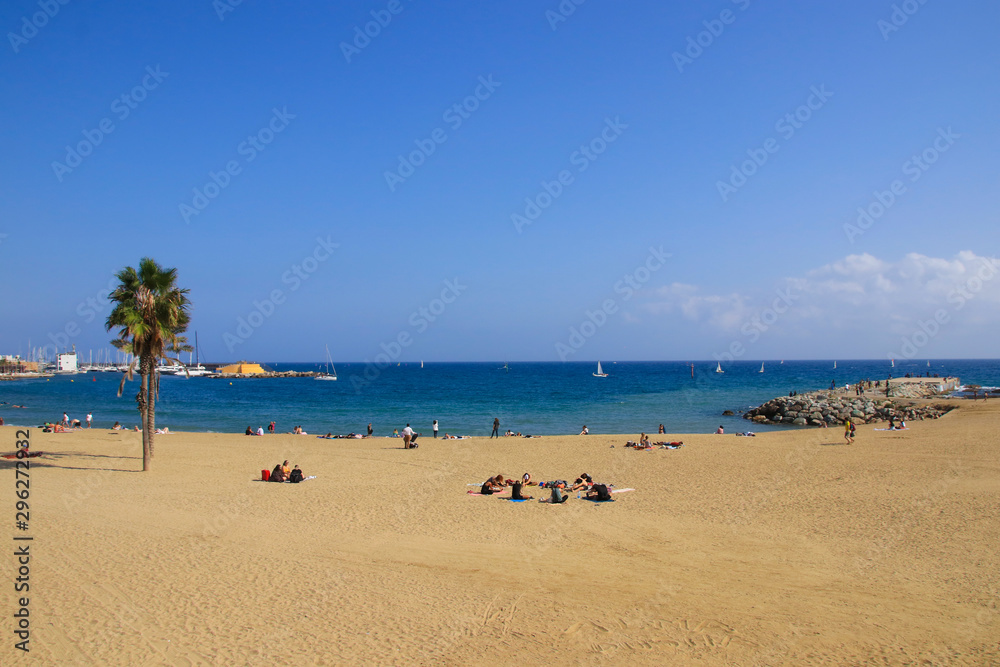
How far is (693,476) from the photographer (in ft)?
67.8

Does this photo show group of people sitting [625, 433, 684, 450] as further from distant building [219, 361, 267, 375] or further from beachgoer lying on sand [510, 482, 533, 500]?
distant building [219, 361, 267, 375]

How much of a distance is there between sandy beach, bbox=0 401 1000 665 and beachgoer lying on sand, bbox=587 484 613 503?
373mm

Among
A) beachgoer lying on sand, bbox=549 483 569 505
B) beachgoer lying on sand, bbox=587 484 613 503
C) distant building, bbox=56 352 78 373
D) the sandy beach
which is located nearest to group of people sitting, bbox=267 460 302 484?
the sandy beach

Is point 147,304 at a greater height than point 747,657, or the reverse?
point 147,304

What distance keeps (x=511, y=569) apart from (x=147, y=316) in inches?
642

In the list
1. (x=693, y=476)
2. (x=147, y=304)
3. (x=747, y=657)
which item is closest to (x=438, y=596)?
(x=747, y=657)

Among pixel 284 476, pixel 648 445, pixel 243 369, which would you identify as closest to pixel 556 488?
pixel 284 476

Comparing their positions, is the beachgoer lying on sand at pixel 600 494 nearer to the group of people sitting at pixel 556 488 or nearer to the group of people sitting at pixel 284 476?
the group of people sitting at pixel 556 488

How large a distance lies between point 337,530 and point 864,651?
10671 millimetres

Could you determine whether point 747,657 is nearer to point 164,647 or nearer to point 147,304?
point 164,647

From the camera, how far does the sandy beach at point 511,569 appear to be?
8.16m

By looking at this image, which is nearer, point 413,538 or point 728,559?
point 728,559

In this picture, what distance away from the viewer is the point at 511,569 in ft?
36.6

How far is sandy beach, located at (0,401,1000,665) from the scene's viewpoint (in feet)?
26.8
